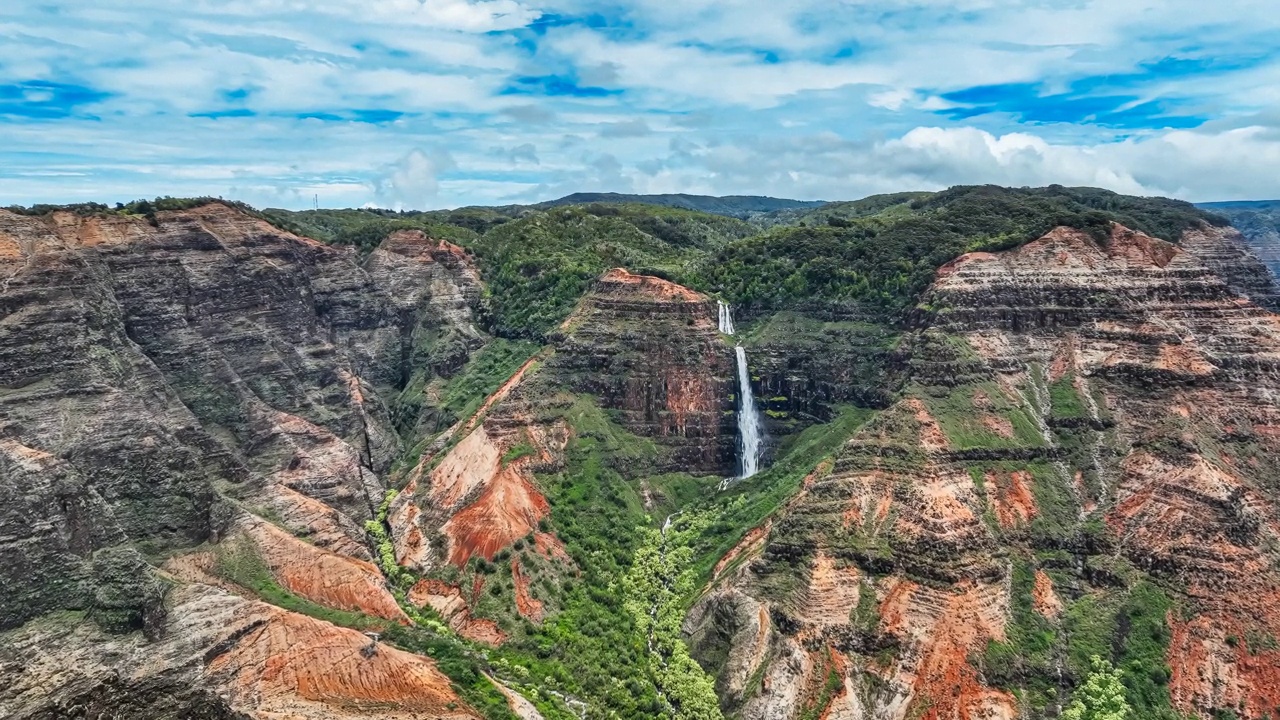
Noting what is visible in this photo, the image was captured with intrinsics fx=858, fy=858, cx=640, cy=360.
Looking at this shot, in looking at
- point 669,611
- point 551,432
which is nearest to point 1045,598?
point 669,611

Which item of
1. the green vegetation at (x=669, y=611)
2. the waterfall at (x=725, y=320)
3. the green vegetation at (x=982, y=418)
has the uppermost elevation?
the waterfall at (x=725, y=320)

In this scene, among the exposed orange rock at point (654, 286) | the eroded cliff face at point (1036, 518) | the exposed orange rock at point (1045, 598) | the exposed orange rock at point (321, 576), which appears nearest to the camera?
the eroded cliff face at point (1036, 518)

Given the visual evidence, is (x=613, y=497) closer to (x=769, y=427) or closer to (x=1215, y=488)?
(x=769, y=427)

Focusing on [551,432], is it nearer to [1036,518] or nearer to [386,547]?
[386,547]

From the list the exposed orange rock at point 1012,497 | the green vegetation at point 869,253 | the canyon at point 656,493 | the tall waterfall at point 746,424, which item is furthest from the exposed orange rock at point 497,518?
the green vegetation at point 869,253

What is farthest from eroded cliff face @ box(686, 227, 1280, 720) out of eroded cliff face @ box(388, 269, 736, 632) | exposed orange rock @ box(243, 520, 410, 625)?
exposed orange rock @ box(243, 520, 410, 625)

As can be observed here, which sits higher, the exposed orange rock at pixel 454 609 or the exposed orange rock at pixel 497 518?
the exposed orange rock at pixel 497 518

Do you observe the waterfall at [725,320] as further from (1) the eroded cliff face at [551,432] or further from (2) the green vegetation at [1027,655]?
(2) the green vegetation at [1027,655]

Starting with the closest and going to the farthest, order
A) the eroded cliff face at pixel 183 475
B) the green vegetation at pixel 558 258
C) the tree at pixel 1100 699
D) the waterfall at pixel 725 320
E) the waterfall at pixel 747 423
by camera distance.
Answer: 1. the eroded cliff face at pixel 183 475
2. the tree at pixel 1100 699
3. the waterfall at pixel 747 423
4. the waterfall at pixel 725 320
5. the green vegetation at pixel 558 258
